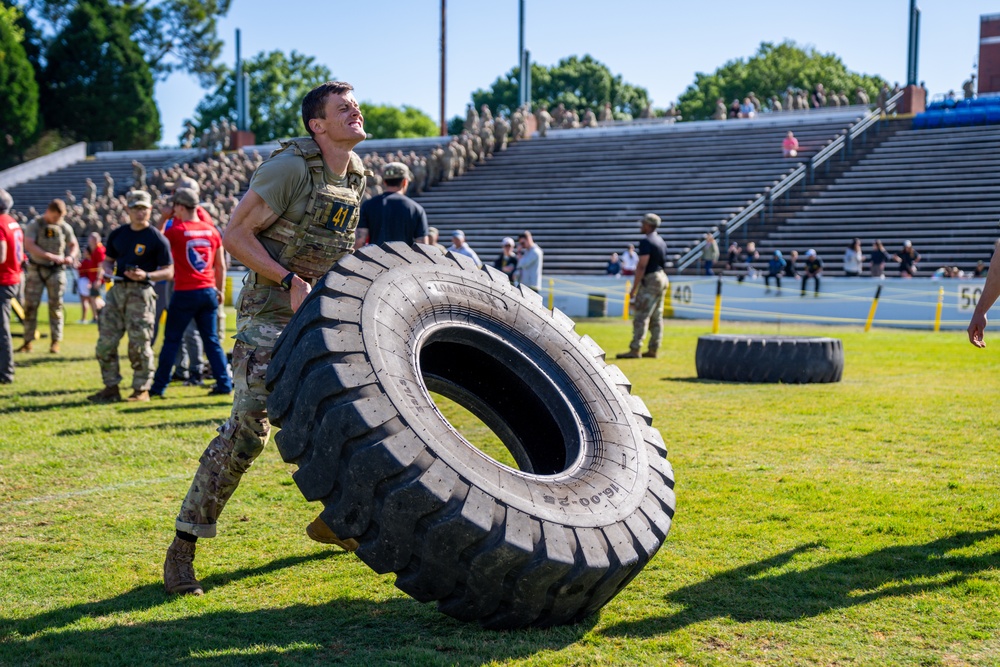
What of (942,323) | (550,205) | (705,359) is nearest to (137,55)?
(550,205)

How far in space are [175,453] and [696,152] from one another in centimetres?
3257

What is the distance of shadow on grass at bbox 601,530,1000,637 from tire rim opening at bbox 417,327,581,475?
77 centimetres

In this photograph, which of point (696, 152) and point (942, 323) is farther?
point (696, 152)

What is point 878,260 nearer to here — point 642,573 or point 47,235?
point 47,235

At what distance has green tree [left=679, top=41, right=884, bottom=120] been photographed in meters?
82.9

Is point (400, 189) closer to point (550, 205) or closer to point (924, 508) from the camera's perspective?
point (924, 508)

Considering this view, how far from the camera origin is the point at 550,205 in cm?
3434

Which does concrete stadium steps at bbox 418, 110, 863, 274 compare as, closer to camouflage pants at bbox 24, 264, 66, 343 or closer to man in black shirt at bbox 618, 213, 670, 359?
man in black shirt at bbox 618, 213, 670, 359

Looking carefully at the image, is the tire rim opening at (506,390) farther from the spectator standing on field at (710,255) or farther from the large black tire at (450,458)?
the spectator standing on field at (710,255)

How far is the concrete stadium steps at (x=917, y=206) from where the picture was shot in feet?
89.1

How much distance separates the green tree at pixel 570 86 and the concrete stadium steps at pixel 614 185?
50.0 meters

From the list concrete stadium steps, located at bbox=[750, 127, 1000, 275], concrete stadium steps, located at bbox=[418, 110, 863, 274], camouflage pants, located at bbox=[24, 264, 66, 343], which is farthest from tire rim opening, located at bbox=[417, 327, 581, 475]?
concrete stadium steps, located at bbox=[418, 110, 863, 274]

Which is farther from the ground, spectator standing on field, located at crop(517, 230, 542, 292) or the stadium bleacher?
the stadium bleacher

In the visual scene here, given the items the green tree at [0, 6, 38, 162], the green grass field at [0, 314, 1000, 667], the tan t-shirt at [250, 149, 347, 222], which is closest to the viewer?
the green grass field at [0, 314, 1000, 667]
